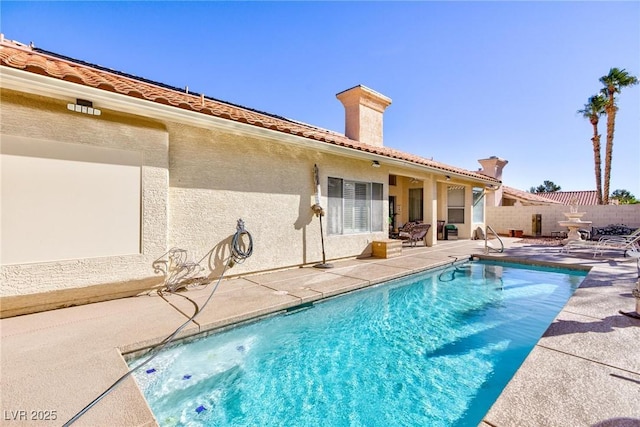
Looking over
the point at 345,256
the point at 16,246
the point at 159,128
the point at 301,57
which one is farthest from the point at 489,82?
the point at 16,246

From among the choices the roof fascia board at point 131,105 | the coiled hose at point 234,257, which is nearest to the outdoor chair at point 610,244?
the roof fascia board at point 131,105

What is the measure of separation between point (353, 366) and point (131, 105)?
5.47 m

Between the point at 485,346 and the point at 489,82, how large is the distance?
13587 millimetres

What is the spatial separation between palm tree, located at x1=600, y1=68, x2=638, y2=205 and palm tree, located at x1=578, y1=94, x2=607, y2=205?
888 mm

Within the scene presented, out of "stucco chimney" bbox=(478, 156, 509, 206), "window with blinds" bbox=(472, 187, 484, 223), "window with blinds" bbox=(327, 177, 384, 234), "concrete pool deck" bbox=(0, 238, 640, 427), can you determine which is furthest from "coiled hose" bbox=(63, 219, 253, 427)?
"stucco chimney" bbox=(478, 156, 509, 206)

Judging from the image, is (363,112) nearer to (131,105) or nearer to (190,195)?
(190,195)

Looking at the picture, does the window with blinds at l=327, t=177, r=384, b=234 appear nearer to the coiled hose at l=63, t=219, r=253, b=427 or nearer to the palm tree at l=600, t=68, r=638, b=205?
the coiled hose at l=63, t=219, r=253, b=427

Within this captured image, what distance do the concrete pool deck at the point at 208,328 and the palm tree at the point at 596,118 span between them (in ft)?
66.8

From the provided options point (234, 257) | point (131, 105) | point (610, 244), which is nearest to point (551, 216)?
point (610, 244)

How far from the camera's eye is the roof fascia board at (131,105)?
3711 millimetres

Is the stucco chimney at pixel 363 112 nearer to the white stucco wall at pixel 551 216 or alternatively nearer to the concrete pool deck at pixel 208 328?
the concrete pool deck at pixel 208 328

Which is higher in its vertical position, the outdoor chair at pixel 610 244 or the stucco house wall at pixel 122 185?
the stucco house wall at pixel 122 185

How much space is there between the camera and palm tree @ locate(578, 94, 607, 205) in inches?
771

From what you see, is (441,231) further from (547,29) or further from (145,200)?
(145,200)
